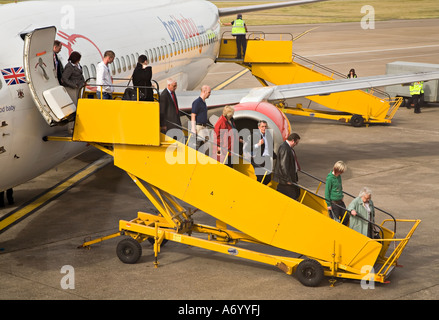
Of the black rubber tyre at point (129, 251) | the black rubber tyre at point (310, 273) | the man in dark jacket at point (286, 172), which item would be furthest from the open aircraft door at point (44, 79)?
the black rubber tyre at point (310, 273)

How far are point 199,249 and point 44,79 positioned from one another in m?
4.79

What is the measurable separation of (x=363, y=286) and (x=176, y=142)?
4.44 metres

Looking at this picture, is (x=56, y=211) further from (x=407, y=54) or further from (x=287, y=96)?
(x=407, y=54)

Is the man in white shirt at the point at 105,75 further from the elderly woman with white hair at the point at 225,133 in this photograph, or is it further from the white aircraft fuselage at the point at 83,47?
the elderly woman with white hair at the point at 225,133

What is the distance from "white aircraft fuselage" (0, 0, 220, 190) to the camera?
13953mm

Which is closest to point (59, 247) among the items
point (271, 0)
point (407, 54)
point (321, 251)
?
point (321, 251)

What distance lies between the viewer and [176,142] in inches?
544

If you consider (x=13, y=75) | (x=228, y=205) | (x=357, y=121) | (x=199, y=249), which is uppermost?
(x=13, y=75)

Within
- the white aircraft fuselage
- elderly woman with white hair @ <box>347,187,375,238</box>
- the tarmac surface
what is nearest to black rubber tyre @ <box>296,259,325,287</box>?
the tarmac surface

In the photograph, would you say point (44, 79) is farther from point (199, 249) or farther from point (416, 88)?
point (416, 88)

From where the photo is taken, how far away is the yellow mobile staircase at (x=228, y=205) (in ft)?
43.7

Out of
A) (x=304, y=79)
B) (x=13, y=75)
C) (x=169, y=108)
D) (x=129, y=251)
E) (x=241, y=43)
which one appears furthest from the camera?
(x=241, y=43)

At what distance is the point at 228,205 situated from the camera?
13.7 meters

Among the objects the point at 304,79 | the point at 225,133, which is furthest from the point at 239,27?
the point at 225,133
